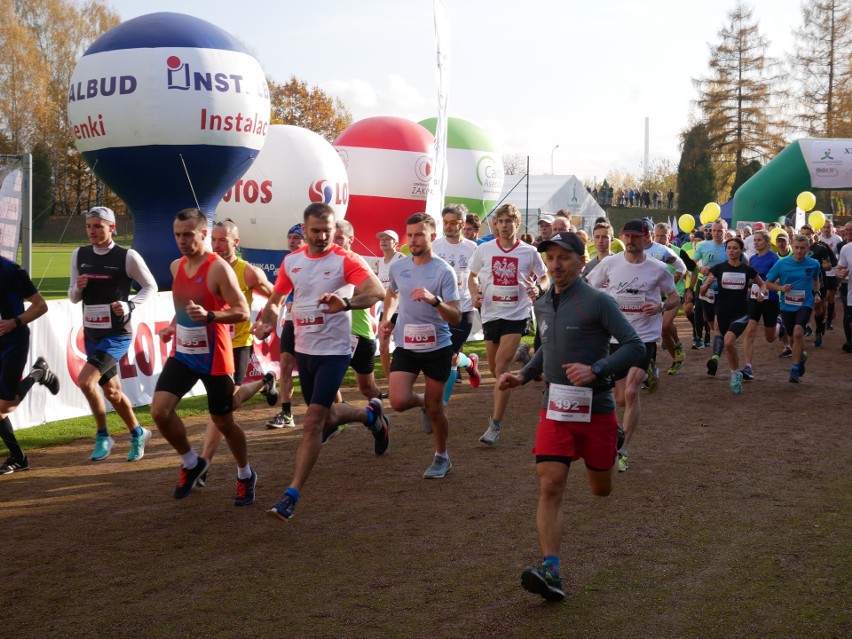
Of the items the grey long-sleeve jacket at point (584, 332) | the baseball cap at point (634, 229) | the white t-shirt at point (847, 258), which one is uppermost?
the baseball cap at point (634, 229)

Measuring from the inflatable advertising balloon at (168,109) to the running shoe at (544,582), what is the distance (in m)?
14.7

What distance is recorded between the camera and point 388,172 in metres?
24.1

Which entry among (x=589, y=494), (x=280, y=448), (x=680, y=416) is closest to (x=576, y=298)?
(x=589, y=494)

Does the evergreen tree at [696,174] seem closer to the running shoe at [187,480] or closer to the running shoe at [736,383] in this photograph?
the running shoe at [736,383]

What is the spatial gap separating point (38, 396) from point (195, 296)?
4.16m

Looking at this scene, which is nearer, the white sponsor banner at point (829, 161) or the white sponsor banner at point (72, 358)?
the white sponsor banner at point (72, 358)

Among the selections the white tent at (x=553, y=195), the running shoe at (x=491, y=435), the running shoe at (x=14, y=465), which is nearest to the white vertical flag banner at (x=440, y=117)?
the running shoe at (x=491, y=435)

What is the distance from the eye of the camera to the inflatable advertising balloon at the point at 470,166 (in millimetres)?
28281

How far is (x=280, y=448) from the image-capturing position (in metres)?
9.11

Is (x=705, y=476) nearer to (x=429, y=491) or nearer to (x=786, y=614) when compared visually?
(x=429, y=491)

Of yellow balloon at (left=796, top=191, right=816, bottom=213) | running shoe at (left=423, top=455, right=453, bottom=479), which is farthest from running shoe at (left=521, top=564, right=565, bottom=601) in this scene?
yellow balloon at (left=796, top=191, right=816, bottom=213)

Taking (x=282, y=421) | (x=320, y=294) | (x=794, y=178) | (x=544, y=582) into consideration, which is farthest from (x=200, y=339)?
(x=794, y=178)

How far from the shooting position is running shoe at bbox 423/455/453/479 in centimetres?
775

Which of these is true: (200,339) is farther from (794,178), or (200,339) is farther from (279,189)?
(794,178)
